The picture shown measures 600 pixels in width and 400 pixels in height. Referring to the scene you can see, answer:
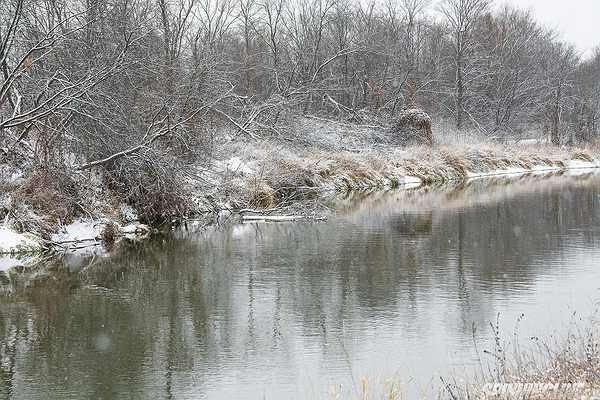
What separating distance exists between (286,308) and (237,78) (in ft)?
108

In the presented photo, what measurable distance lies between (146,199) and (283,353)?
11558 millimetres

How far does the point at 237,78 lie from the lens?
4284cm

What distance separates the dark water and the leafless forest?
10.6 feet

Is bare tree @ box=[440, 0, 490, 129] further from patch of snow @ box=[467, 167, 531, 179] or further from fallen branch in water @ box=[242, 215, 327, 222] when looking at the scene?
fallen branch in water @ box=[242, 215, 327, 222]

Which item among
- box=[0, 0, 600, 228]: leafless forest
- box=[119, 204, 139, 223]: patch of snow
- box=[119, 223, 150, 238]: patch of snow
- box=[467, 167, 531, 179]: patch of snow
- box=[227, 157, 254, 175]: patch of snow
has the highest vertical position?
box=[0, 0, 600, 228]: leafless forest

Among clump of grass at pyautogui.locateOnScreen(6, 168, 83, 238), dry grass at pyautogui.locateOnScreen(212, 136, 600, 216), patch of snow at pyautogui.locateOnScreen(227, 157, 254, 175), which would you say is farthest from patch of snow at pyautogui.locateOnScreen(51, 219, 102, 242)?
patch of snow at pyautogui.locateOnScreen(227, 157, 254, 175)

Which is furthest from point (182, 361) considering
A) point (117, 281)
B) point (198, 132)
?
point (198, 132)

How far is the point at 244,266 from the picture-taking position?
47.2 ft

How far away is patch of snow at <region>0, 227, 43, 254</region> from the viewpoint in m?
15.4

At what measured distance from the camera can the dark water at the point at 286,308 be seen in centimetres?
805

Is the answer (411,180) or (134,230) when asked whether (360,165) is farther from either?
(134,230)

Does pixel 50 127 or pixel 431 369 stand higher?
pixel 50 127

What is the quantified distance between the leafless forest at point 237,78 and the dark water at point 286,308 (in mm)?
3237

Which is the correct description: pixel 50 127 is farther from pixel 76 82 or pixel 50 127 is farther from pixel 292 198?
pixel 292 198
